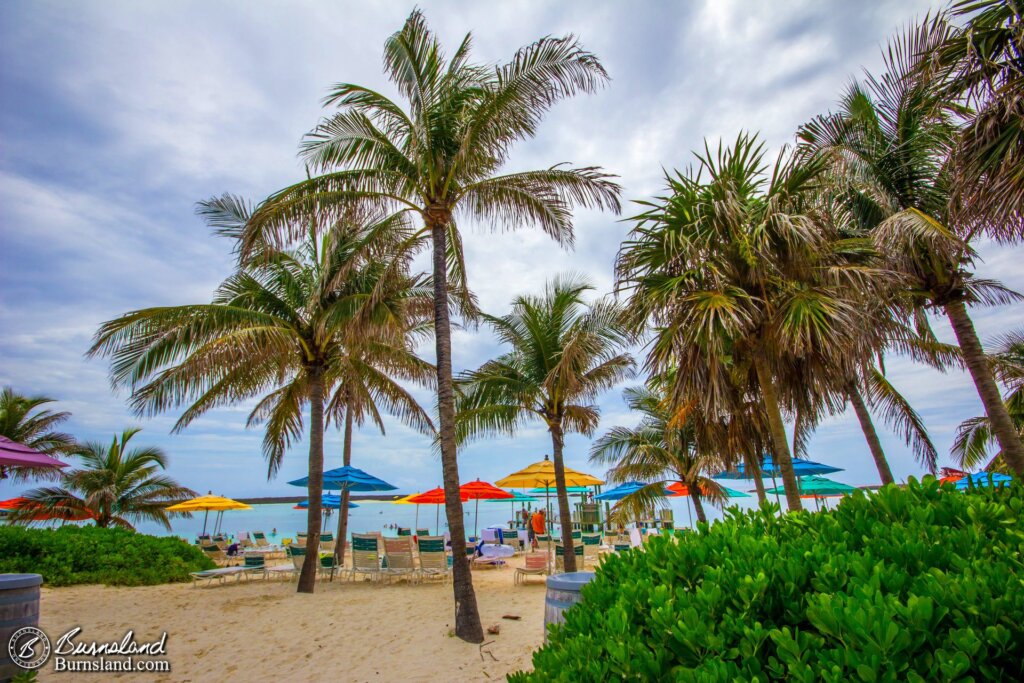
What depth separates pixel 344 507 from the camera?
14156 millimetres

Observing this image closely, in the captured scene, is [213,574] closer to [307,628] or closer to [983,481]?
[307,628]

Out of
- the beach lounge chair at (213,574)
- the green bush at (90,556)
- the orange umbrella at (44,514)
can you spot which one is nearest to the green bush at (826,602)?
the beach lounge chair at (213,574)

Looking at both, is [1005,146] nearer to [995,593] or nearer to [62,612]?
[995,593]

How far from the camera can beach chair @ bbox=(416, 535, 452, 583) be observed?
1119 cm

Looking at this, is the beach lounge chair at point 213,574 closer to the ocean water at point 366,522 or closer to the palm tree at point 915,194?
the ocean water at point 366,522

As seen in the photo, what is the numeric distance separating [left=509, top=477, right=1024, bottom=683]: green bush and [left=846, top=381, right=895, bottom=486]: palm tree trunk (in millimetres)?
7629

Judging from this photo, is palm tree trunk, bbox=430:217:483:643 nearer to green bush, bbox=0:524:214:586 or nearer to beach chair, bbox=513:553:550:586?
beach chair, bbox=513:553:550:586

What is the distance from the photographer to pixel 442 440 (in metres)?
7.14

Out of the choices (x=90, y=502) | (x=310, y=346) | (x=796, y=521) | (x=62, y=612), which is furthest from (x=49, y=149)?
(x=90, y=502)

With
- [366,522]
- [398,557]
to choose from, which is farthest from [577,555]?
[366,522]

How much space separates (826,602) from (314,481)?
10570 millimetres

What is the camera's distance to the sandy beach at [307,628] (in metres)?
5.57

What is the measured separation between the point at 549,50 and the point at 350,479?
36.7 ft

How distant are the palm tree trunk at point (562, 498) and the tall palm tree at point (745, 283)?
195 inches
